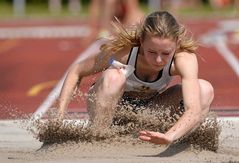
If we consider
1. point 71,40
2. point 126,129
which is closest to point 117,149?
point 126,129

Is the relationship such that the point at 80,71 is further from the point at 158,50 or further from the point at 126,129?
the point at 158,50

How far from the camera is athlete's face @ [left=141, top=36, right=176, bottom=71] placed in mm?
5840

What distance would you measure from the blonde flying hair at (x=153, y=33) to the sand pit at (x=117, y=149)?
567mm

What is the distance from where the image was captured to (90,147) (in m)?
6.28

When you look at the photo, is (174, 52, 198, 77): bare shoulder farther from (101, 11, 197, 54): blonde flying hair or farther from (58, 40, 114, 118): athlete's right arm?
(58, 40, 114, 118): athlete's right arm

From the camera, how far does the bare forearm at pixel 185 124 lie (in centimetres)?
568

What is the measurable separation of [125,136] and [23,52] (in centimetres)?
1038

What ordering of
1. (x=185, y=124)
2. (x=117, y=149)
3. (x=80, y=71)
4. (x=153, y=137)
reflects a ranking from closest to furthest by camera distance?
1. (x=153, y=137)
2. (x=185, y=124)
3. (x=117, y=149)
4. (x=80, y=71)

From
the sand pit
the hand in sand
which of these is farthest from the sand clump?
the hand in sand

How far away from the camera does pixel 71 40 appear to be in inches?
762

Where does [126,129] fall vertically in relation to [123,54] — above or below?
below

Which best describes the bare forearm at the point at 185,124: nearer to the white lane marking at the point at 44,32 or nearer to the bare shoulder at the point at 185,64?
the bare shoulder at the point at 185,64

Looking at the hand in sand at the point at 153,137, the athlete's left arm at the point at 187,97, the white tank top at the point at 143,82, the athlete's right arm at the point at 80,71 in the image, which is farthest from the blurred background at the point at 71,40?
the hand in sand at the point at 153,137

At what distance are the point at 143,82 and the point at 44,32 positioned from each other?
49.0 ft
